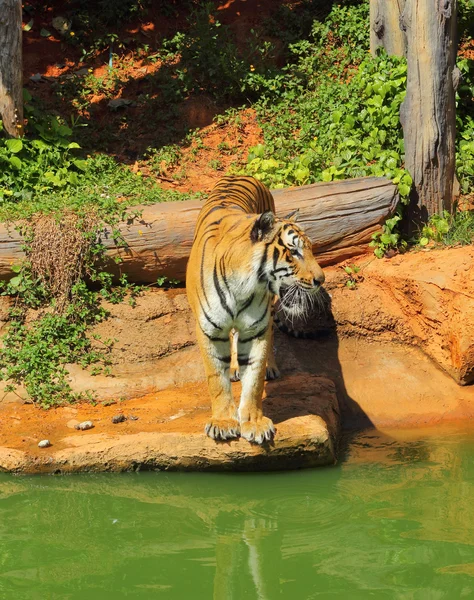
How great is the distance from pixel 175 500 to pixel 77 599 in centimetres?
111

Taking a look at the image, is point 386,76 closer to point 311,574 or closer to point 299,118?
point 299,118

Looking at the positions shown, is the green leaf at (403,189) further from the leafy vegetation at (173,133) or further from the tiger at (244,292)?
the tiger at (244,292)

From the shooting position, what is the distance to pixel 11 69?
327 inches

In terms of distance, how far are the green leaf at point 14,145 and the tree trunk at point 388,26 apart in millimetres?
3649

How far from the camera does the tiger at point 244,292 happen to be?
16.6 ft

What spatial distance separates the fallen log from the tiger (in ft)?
4.95

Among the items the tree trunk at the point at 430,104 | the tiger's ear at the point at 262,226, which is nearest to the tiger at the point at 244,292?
the tiger's ear at the point at 262,226

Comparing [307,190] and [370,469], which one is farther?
[307,190]

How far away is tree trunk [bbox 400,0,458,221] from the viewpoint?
745 cm

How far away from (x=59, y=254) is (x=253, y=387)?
7.83ft

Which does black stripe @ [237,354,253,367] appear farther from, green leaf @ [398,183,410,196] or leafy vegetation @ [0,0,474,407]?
green leaf @ [398,183,410,196]

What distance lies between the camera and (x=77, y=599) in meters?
4.10

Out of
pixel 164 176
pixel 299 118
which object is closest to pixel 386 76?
pixel 299 118

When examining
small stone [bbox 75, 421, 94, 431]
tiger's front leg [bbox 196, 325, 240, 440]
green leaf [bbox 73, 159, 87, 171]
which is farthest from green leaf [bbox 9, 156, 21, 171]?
tiger's front leg [bbox 196, 325, 240, 440]
